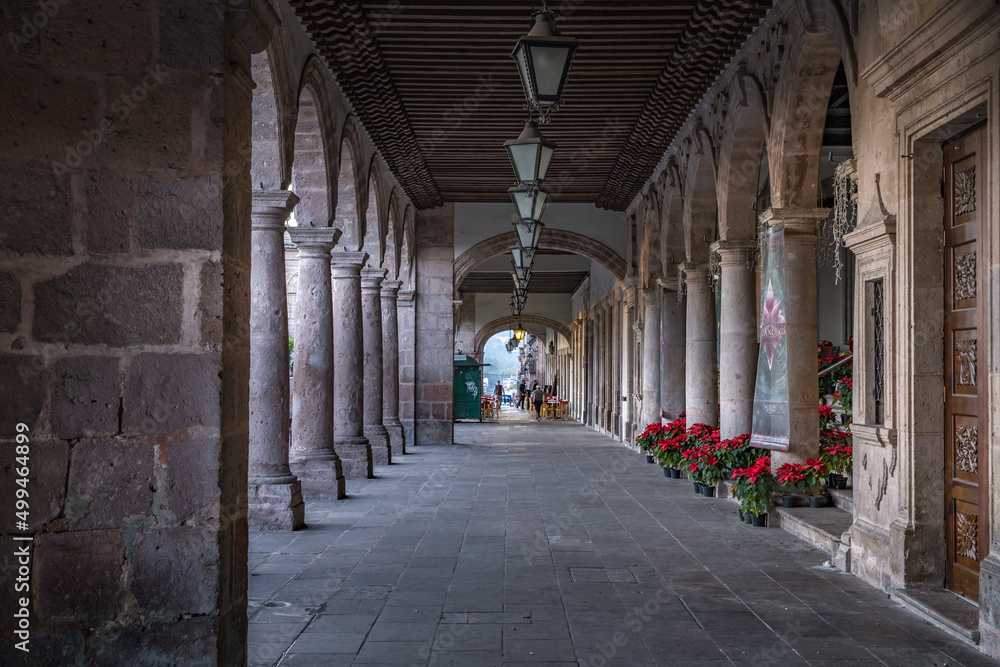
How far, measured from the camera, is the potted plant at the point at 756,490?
7859mm

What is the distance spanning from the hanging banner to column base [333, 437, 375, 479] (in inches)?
208

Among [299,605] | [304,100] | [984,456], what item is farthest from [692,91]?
[299,605]

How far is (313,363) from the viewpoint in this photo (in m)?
9.84

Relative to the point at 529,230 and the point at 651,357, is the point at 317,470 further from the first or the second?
the point at 651,357

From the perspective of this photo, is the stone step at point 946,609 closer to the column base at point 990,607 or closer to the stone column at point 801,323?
the column base at point 990,607

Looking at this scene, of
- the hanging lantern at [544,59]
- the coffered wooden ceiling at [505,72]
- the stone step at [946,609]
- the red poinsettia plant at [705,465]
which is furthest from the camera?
the red poinsettia plant at [705,465]

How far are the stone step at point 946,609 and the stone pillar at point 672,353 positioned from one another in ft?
31.3

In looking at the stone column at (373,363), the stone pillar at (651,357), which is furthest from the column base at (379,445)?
the stone pillar at (651,357)

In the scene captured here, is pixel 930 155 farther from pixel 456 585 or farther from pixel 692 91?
pixel 692 91

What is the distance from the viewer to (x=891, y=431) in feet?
18.0

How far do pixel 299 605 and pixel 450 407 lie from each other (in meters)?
13.3

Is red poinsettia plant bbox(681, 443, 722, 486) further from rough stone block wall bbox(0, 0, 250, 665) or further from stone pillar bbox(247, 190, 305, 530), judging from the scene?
rough stone block wall bbox(0, 0, 250, 665)

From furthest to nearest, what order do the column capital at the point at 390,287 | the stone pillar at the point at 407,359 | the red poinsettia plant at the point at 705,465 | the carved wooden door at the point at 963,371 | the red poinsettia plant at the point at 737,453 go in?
the stone pillar at the point at 407,359
the column capital at the point at 390,287
the red poinsettia plant at the point at 705,465
the red poinsettia plant at the point at 737,453
the carved wooden door at the point at 963,371

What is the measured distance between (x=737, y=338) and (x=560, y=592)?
5284 mm
